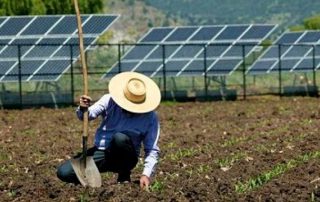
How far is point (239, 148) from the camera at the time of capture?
1574 cm

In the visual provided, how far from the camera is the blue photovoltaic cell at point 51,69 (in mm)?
32125

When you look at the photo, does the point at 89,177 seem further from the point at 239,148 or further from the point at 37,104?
the point at 37,104

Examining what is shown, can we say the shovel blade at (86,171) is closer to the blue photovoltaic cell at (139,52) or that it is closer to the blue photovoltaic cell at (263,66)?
the blue photovoltaic cell at (139,52)

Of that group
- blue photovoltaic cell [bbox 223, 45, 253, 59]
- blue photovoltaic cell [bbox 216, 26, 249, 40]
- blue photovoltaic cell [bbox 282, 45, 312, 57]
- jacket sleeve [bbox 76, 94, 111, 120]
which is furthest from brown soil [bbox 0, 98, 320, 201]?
blue photovoltaic cell [bbox 282, 45, 312, 57]

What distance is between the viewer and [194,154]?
49.2 feet

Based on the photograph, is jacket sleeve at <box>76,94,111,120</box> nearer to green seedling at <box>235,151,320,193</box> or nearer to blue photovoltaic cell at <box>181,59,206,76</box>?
green seedling at <box>235,151,320,193</box>

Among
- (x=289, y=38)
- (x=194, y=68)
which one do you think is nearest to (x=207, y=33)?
(x=194, y=68)

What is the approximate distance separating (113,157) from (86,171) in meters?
0.30

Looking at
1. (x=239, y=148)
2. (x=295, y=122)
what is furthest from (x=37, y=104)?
(x=239, y=148)

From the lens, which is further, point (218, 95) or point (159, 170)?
point (218, 95)

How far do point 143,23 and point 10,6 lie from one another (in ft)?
366

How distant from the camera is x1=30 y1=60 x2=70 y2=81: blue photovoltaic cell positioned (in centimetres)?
3212

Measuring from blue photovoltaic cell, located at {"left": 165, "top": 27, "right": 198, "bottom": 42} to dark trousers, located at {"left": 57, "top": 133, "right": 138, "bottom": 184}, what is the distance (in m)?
29.9

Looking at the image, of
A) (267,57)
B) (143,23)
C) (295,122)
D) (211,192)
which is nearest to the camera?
(211,192)
